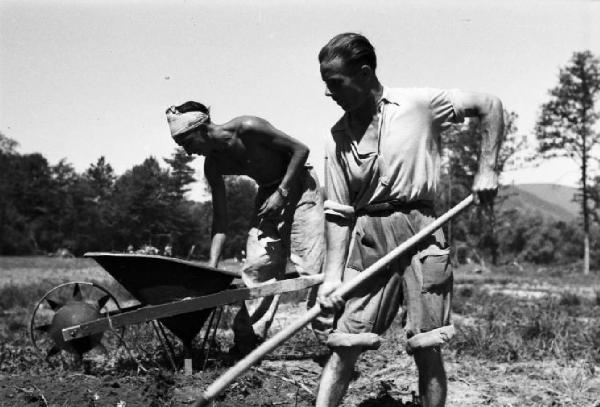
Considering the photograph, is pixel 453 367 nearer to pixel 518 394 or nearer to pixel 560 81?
pixel 518 394

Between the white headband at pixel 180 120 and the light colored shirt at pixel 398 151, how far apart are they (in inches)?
73.4

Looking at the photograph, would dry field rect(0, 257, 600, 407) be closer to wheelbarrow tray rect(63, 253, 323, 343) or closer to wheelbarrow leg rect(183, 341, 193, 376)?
wheelbarrow leg rect(183, 341, 193, 376)

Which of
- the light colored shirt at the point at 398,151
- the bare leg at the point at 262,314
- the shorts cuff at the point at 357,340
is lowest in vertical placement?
the bare leg at the point at 262,314

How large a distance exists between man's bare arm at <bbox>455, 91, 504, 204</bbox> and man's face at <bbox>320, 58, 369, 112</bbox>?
48cm

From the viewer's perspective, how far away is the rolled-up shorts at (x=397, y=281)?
3.06 m

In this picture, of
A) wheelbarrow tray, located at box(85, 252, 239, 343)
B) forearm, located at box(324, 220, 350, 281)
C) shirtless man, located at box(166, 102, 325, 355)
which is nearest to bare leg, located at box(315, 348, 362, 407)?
forearm, located at box(324, 220, 350, 281)

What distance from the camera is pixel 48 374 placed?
4.67m

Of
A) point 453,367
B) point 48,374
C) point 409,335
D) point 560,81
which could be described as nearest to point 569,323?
point 453,367

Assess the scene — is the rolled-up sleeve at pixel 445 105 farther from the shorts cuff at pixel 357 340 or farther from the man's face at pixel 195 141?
the man's face at pixel 195 141

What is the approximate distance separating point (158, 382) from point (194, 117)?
1907mm

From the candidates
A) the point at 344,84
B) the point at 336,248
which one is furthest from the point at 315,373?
the point at 344,84

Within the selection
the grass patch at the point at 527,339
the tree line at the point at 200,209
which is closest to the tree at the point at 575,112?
the tree line at the point at 200,209

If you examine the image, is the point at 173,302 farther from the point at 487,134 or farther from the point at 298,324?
the point at 487,134

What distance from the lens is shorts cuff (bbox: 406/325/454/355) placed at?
3.00m
